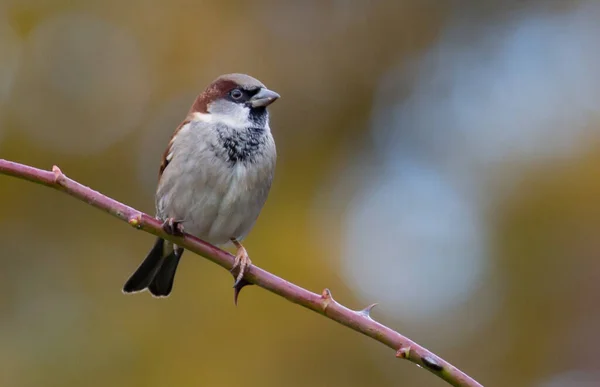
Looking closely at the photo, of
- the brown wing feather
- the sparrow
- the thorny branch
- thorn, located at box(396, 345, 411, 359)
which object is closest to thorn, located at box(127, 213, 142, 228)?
the thorny branch

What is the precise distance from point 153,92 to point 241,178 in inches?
124

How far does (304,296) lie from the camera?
1817mm

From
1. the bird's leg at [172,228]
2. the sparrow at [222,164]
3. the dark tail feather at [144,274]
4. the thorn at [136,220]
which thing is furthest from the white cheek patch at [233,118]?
the thorn at [136,220]

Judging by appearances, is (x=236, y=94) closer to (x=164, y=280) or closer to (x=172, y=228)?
(x=164, y=280)

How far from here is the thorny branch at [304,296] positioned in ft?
5.40

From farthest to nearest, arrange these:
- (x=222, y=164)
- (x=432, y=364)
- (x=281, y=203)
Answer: (x=281, y=203)
(x=222, y=164)
(x=432, y=364)

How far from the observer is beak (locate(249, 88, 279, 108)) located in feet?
10.2

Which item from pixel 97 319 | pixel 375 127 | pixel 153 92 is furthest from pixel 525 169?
pixel 97 319

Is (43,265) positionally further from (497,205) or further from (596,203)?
(596,203)

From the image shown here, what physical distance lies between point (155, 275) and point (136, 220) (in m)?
1.58

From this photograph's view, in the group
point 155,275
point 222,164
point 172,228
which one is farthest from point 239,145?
point 172,228

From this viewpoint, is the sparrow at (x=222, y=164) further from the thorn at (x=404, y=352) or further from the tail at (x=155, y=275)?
the thorn at (x=404, y=352)

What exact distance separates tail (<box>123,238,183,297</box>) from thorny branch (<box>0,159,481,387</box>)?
1.41 meters

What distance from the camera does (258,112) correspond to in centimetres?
315
